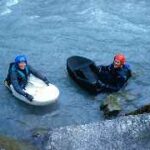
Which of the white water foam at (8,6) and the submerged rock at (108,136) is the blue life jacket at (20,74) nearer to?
the submerged rock at (108,136)

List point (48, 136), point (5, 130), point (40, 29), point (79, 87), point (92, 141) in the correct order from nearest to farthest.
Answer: point (92, 141) → point (48, 136) → point (5, 130) → point (79, 87) → point (40, 29)

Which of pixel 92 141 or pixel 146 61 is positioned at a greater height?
pixel 92 141

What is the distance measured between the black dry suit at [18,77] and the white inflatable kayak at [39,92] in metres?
0.16

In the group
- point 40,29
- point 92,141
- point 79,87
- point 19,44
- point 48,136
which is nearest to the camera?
point 92,141

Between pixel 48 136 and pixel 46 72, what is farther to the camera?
pixel 46 72

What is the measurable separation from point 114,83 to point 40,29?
576cm

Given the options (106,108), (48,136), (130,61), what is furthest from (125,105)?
(48,136)

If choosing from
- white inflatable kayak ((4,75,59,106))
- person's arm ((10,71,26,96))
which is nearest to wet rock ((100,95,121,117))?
white inflatable kayak ((4,75,59,106))

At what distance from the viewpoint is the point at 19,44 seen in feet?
59.2

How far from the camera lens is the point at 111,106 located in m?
13.6

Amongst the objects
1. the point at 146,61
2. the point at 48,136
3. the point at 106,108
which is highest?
the point at 48,136

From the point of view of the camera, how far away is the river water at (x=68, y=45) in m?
13.9

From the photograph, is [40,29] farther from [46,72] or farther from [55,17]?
[46,72]

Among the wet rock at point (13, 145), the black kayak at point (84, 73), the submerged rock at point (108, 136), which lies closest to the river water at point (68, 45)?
the black kayak at point (84, 73)
